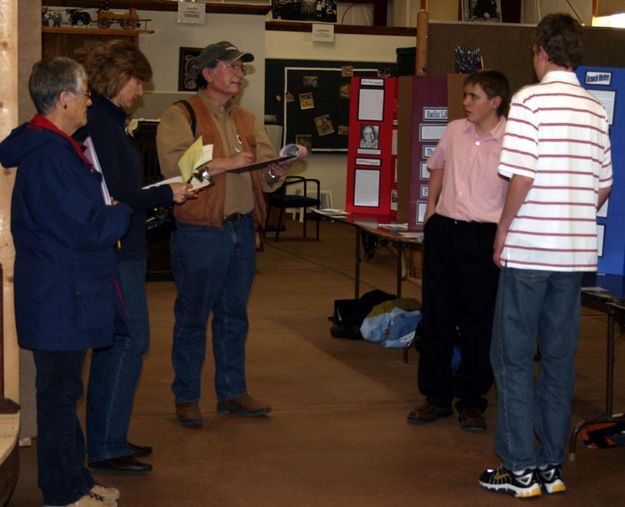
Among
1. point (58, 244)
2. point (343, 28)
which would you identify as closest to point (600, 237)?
point (58, 244)

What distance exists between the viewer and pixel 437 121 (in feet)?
21.7

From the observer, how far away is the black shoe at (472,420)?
469cm

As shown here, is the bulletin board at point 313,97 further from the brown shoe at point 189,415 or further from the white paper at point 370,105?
the brown shoe at point 189,415

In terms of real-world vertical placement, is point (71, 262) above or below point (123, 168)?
below

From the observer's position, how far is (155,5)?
1084cm

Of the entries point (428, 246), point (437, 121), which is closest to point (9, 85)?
point (428, 246)

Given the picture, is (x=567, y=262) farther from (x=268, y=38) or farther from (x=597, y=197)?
(x=268, y=38)

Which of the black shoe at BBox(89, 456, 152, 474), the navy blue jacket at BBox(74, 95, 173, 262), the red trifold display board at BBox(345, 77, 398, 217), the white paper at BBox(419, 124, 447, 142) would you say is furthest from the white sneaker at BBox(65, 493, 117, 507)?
the red trifold display board at BBox(345, 77, 398, 217)

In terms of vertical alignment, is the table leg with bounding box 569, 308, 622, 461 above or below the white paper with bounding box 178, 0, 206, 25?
below

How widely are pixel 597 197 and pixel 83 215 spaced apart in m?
1.83

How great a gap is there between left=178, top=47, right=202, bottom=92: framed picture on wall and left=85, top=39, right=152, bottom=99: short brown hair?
7.22 metres

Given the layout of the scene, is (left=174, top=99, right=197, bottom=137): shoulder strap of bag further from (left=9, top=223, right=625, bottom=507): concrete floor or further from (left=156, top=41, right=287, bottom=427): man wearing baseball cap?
(left=9, top=223, right=625, bottom=507): concrete floor

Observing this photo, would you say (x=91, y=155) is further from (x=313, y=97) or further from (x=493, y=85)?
(x=313, y=97)

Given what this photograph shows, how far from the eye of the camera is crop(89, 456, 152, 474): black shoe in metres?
4.00
